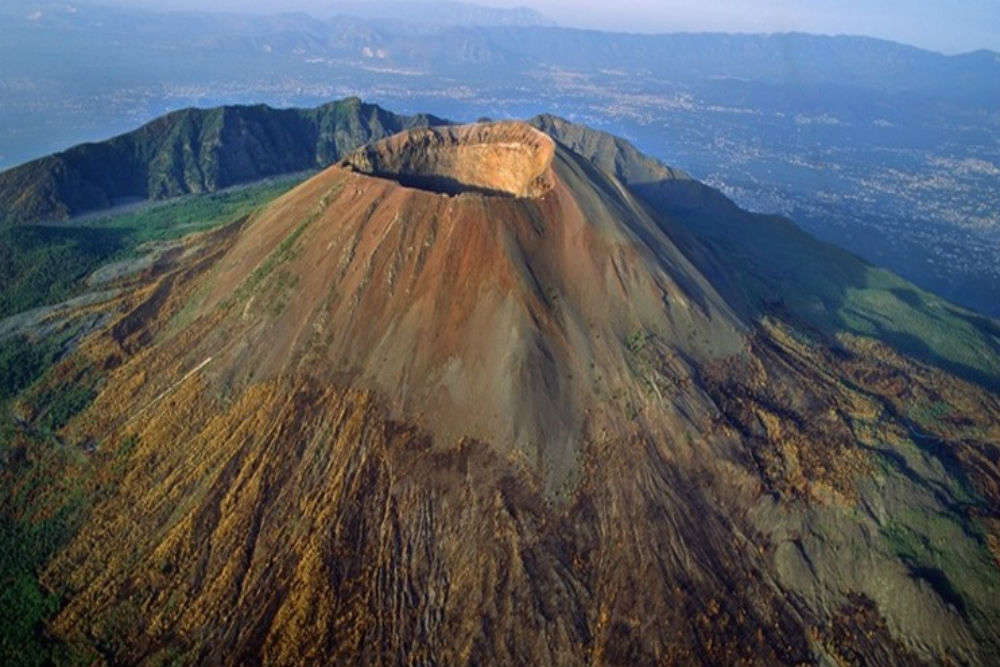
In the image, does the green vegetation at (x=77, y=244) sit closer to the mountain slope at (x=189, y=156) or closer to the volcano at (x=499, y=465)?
the mountain slope at (x=189, y=156)

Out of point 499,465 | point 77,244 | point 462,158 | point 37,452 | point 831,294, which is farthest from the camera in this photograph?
point 77,244

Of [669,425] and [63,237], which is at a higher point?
[669,425]

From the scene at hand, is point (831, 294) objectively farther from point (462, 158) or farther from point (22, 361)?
point (22, 361)

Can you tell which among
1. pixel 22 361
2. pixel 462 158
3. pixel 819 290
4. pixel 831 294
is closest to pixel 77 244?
pixel 22 361

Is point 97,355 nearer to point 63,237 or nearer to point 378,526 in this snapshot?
point 378,526

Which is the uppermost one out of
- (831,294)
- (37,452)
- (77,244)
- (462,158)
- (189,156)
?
(462,158)

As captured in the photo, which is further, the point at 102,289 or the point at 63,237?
the point at 63,237

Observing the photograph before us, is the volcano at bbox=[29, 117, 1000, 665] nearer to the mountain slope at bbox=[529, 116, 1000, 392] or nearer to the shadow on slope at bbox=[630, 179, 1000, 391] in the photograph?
the mountain slope at bbox=[529, 116, 1000, 392]

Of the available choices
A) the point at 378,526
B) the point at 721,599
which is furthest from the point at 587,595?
the point at 378,526

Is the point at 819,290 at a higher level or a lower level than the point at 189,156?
higher
